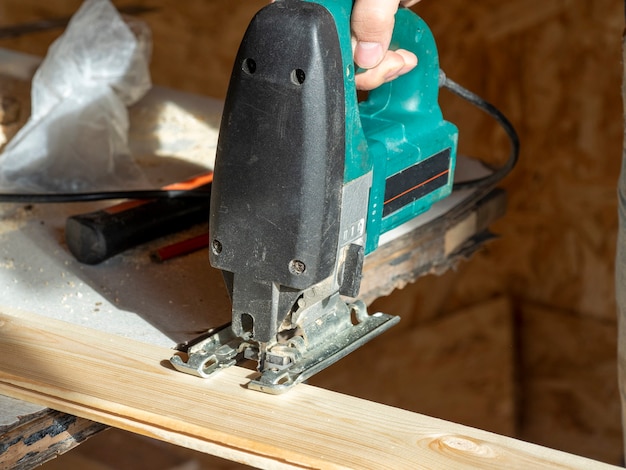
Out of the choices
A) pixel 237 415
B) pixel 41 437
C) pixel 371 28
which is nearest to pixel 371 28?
pixel 371 28

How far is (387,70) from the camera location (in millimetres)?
1412

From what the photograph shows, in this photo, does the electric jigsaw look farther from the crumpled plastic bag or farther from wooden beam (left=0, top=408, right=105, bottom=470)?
the crumpled plastic bag

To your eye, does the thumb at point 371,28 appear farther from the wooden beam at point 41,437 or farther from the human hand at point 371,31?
the wooden beam at point 41,437

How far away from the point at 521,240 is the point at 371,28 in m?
2.25

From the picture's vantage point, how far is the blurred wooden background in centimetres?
304

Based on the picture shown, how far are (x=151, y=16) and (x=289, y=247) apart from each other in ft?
8.60

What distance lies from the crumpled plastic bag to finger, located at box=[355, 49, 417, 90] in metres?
0.75

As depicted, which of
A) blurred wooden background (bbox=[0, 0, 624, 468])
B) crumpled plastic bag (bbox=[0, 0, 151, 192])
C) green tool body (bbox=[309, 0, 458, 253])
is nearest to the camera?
green tool body (bbox=[309, 0, 458, 253])

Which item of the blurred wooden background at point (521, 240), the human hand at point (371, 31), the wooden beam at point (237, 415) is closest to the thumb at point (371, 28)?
the human hand at point (371, 31)

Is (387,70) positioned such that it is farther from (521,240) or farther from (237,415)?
(521,240)

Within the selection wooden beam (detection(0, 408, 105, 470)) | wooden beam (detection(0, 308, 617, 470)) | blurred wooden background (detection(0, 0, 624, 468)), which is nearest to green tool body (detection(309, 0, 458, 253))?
wooden beam (detection(0, 308, 617, 470))

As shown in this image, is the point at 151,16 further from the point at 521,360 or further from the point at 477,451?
the point at 477,451

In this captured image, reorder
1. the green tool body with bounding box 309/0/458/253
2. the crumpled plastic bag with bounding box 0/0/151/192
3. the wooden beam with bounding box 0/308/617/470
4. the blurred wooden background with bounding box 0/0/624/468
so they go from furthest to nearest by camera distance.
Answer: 1. the blurred wooden background with bounding box 0/0/624/468
2. the crumpled plastic bag with bounding box 0/0/151/192
3. the green tool body with bounding box 309/0/458/253
4. the wooden beam with bounding box 0/308/617/470

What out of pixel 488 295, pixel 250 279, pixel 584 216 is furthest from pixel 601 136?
pixel 250 279
